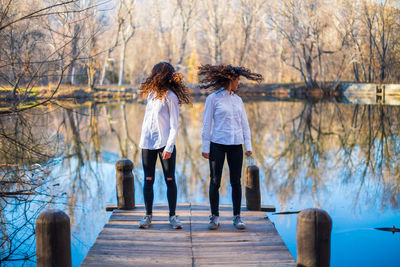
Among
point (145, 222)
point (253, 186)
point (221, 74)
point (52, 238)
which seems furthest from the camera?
point (253, 186)

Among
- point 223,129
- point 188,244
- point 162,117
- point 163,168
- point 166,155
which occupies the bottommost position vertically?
point 188,244

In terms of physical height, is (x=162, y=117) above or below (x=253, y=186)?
above

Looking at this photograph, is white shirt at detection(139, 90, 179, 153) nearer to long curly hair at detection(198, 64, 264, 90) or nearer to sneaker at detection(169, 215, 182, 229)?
long curly hair at detection(198, 64, 264, 90)

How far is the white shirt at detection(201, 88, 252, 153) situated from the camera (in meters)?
5.03

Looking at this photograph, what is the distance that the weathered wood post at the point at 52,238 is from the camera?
3.71 m

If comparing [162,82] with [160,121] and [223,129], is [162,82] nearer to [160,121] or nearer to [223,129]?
[160,121]

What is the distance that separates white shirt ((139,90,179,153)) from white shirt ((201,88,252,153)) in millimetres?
354

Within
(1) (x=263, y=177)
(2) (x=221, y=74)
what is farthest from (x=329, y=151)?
(2) (x=221, y=74)

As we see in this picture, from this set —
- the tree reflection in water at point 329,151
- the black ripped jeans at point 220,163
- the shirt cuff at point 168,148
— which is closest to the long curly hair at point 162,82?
the shirt cuff at point 168,148

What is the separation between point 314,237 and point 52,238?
2.15 meters

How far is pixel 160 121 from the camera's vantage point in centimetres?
502

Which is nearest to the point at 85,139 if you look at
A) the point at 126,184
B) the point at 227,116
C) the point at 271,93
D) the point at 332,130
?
the point at 332,130

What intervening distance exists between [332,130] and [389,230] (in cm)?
1129

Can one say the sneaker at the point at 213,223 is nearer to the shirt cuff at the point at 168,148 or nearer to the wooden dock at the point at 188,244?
the wooden dock at the point at 188,244
